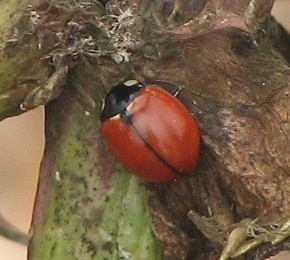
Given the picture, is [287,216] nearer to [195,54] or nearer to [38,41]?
[195,54]

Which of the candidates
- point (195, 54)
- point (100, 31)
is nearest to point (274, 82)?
point (195, 54)

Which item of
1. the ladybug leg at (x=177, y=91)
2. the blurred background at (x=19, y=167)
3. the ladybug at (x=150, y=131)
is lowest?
the blurred background at (x=19, y=167)

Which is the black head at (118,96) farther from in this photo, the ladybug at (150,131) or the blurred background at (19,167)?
the blurred background at (19,167)

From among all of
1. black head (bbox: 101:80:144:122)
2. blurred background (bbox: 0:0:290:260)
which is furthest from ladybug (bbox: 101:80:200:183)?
blurred background (bbox: 0:0:290:260)

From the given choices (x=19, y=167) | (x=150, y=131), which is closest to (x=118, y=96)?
(x=150, y=131)

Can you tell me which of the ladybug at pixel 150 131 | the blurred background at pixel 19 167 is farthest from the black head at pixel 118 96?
the blurred background at pixel 19 167

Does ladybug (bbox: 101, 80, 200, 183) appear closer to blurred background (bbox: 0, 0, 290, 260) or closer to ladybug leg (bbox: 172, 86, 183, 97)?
ladybug leg (bbox: 172, 86, 183, 97)
